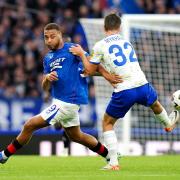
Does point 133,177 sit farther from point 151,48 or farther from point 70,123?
point 151,48

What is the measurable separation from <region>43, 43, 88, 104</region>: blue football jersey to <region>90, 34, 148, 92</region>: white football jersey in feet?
1.38

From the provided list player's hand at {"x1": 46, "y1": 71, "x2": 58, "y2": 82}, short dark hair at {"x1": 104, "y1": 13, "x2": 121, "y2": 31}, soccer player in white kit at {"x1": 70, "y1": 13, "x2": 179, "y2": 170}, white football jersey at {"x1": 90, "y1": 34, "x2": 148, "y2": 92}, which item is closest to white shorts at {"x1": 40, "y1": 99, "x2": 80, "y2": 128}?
player's hand at {"x1": 46, "y1": 71, "x2": 58, "y2": 82}

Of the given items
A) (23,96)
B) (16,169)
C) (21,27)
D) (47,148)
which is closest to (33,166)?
(16,169)

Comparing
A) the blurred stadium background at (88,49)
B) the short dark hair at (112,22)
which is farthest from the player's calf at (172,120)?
the blurred stadium background at (88,49)

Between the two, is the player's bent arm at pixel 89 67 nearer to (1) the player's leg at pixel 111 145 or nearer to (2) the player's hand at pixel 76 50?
(2) the player's hand at pixel 76 50

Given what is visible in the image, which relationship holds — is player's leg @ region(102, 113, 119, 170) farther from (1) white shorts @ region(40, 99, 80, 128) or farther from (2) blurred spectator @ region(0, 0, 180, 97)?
(2) blurred spectator @ region(0, 0, 180, 97)

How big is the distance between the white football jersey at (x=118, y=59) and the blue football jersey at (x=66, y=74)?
16.5 inches

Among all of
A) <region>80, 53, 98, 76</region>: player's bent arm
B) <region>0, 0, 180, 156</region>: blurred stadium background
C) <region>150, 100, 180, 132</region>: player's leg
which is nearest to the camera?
<region>80, 53, 98, 76</region>: player's bent arm

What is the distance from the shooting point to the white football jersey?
10.0 m

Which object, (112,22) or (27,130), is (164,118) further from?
(27,130)

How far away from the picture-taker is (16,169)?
10.6 metres

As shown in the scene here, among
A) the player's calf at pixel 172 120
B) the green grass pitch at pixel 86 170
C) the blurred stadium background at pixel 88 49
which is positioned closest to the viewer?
the green grass pitch at pixel 86 170

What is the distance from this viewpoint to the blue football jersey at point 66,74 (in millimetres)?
10320

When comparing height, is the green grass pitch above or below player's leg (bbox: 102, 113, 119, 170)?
below
